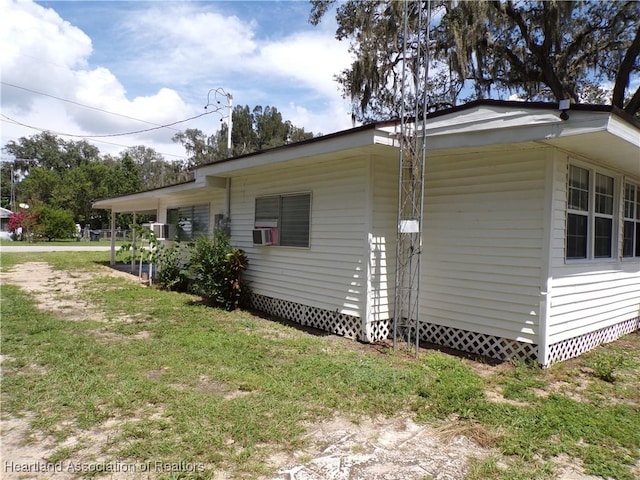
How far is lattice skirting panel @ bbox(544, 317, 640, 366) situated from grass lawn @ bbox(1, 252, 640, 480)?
0.13 m

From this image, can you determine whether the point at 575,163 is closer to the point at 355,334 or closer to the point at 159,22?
the point at 355,334

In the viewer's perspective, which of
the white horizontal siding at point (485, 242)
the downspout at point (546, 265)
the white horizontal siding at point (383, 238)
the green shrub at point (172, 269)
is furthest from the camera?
the green shrub at point (172, 269)

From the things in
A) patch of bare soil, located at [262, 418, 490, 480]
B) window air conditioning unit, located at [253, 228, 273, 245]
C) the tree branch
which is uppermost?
the tree branch

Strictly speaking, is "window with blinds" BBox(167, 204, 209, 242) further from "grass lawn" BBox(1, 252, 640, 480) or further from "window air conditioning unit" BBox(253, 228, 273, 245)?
"grass lawn" BBox(1, 252, 640, 480)

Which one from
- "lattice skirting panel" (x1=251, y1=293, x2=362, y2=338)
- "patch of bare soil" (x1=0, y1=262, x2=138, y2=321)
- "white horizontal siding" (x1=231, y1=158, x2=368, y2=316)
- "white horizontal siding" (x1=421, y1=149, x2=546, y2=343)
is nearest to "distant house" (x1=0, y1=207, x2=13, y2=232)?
"patch of bare soil" (x1=0, y1=262, x2=138, y2=321)

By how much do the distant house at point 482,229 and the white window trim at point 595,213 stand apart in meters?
0.03

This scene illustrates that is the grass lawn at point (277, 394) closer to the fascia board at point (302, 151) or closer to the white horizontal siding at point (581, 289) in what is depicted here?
the white horizontal siding at point (581, 289)

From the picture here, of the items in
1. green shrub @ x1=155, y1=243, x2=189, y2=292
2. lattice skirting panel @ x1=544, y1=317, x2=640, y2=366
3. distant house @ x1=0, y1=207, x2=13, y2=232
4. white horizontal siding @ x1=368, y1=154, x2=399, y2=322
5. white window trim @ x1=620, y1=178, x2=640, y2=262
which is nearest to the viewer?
lattice skirting panel @ x1=544, y1=317, x2=640, y2=366

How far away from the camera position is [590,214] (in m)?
5.48

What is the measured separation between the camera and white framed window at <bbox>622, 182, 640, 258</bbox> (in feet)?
21.2

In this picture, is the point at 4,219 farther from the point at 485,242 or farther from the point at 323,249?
the point at 485,242

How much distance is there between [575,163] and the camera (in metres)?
5.05

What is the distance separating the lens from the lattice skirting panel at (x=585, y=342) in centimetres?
492

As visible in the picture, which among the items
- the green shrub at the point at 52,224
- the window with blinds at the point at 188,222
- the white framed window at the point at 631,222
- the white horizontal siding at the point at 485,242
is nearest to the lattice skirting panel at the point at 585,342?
the white horizontal siding at the point at 485,242
